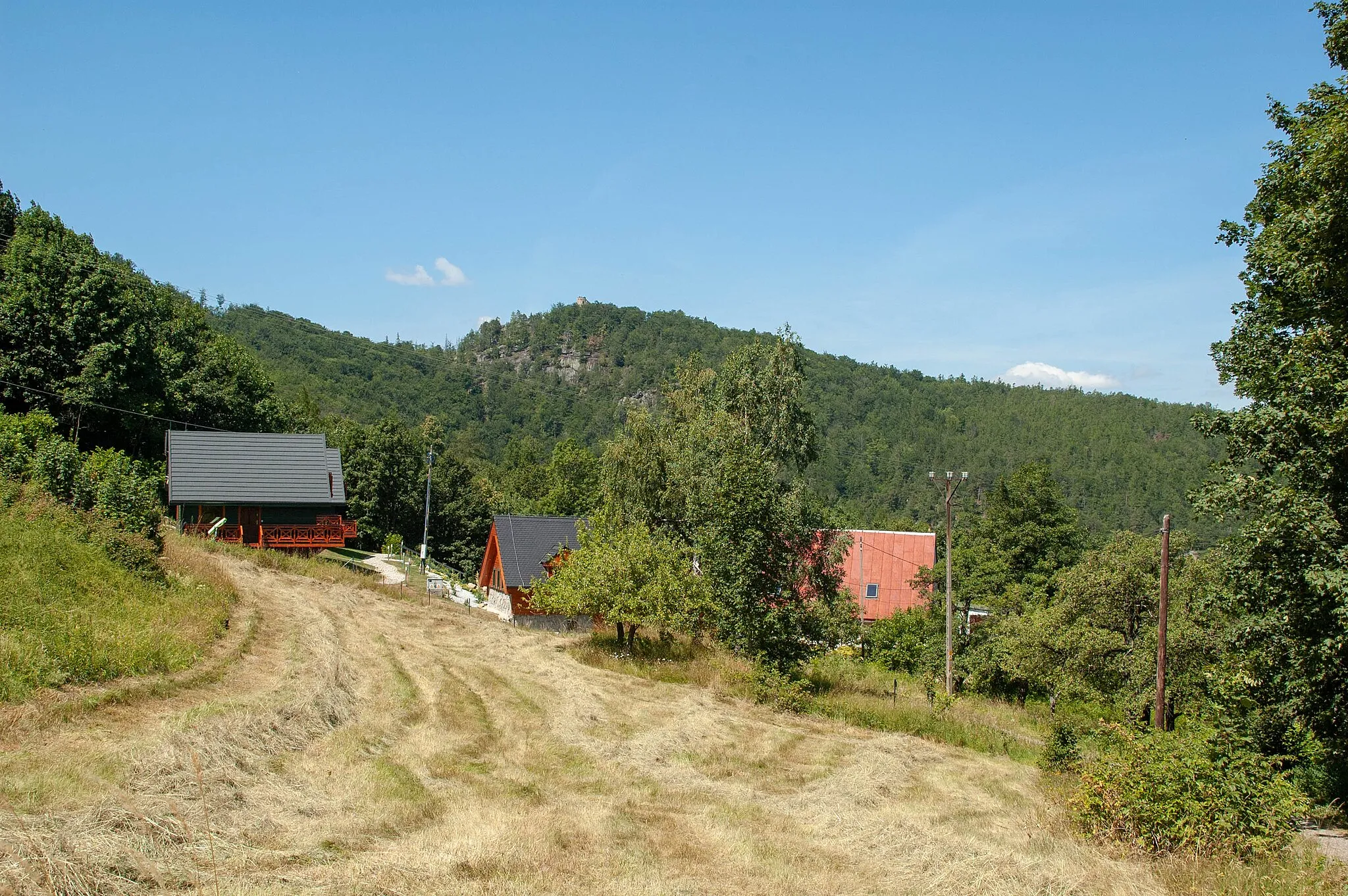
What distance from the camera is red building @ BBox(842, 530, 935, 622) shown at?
57.2m

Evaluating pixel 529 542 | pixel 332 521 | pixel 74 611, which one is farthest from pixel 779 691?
pixel 332 521

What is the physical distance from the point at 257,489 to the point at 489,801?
36.6 metres

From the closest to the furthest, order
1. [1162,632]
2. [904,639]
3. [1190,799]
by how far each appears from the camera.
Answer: [1190,799]
[1162,632]
[904,639]

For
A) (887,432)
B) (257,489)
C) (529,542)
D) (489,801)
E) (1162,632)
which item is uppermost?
(887,432)

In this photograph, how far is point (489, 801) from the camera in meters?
12.7

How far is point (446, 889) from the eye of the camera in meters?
8.74

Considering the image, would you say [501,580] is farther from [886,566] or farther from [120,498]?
[886,566]

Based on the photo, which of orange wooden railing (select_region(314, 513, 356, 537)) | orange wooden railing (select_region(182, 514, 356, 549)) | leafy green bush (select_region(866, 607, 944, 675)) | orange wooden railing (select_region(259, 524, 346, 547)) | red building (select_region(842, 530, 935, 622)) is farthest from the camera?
red building (select_region(842, 530, 935, 622))

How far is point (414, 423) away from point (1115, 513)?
402 ft

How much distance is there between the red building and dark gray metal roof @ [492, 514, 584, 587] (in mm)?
21995

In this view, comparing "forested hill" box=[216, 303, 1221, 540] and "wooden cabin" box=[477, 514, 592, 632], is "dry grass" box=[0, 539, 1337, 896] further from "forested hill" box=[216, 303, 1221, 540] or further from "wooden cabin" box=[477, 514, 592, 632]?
"forested hill" box=[216, 303, 1221, 540]

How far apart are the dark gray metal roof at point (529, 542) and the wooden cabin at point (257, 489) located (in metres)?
9.47

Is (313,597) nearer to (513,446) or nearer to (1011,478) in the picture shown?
(1011,478)

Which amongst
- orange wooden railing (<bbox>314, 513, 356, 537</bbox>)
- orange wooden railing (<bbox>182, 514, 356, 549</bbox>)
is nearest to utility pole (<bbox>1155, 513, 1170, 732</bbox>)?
orange wooden railing (<bbox>182, 514, 356, 549</bbox>)
